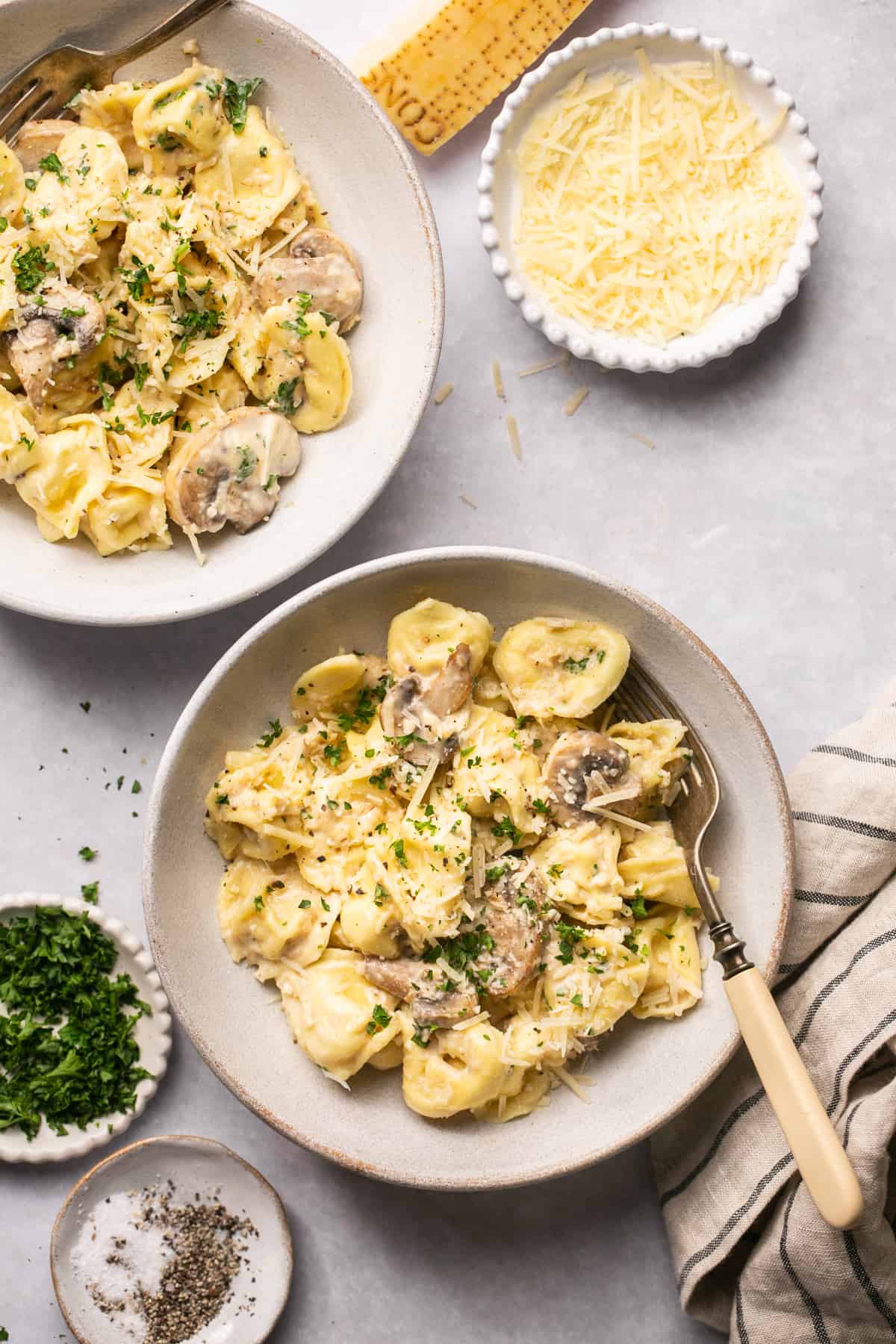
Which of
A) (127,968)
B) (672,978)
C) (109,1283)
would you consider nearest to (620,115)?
(672,978)

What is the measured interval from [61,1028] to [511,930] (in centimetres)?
128

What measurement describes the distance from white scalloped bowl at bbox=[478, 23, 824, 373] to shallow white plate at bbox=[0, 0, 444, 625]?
30cm

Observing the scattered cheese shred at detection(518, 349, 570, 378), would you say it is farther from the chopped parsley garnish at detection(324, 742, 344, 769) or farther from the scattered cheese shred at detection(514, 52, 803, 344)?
the chopped parsley garnish at detection(324, 742, 344, 769)

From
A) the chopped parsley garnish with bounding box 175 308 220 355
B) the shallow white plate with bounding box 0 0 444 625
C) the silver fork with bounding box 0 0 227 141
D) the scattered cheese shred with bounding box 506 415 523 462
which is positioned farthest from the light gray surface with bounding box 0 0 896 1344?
the chopped parsley garnish with bounding box 175 308 220 355

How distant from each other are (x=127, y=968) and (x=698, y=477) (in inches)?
80.7

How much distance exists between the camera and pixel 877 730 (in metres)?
2.97

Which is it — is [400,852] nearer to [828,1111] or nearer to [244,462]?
[244,462]

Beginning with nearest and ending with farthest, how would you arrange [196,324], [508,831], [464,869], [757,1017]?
[757,1017]
[464,869]
[508,831]
[196,324]

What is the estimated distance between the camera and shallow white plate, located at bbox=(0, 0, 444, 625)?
2.81 meters

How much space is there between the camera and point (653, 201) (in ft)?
10.0

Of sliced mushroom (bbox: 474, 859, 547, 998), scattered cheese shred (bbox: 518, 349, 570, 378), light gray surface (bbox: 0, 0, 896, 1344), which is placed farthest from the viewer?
scattered cheese shred (bbox: 518, 349, 570, 378)

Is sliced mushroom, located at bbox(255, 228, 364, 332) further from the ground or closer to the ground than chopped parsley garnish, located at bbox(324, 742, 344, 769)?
further from the ground

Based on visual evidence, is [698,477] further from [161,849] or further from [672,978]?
[161,849]

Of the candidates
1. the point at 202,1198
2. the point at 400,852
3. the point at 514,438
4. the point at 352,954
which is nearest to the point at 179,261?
the point at 514,438
